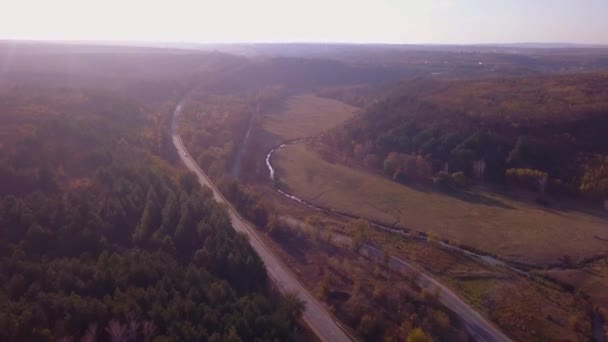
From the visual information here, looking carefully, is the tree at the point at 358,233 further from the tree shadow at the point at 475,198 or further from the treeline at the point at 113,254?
the tree shadow at the point at 475,198

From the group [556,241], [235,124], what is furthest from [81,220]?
[235,124]

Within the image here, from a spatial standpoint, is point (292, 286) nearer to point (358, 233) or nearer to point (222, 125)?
point (358, 233)

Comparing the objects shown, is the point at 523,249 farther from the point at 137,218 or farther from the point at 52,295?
the point at 52,295

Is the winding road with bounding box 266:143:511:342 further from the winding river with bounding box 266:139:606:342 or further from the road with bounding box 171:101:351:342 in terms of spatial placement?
the winding river with bounding box 266:139:606:342

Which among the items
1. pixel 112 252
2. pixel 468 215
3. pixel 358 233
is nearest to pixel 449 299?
pixel 358 233

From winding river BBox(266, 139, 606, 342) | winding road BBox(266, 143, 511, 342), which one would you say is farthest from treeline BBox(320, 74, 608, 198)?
winding road BBox(266, 143, 511, 342)

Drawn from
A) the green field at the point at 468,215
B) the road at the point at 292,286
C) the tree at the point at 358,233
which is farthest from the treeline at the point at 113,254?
the green field at the point at 468,215
